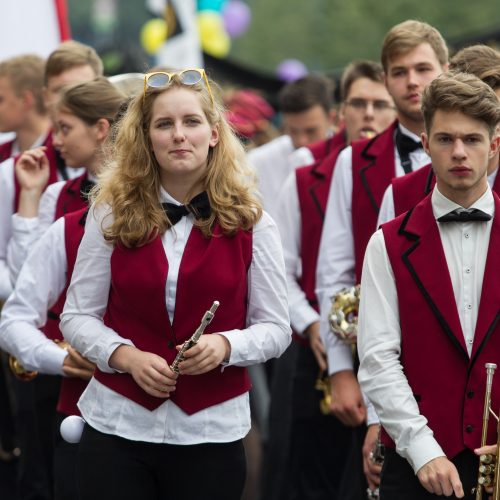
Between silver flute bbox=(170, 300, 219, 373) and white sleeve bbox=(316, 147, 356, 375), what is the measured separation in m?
1.56

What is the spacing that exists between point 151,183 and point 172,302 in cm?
52

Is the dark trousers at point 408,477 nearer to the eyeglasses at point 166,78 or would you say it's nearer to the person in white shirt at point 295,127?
the eyeglasses at point 166,78

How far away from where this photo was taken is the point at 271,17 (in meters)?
47.6

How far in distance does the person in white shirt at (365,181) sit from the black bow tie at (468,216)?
1351 millimetres

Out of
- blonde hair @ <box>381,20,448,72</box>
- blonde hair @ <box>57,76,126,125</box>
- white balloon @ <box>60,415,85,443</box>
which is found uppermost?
blonde hair @ <box>381,20,448,72</box>

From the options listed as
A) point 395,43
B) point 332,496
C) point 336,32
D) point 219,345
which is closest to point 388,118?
point 395,43

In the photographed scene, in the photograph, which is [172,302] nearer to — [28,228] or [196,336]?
[196,336]

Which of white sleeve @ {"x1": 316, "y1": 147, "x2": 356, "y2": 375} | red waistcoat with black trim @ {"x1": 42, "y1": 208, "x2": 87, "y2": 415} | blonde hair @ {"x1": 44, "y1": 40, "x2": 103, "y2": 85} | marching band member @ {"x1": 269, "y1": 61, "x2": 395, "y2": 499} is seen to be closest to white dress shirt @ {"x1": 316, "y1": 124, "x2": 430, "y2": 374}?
white sleeve @ {"x1": 316, "y1": 147, "x2": 356, "y2": 375}

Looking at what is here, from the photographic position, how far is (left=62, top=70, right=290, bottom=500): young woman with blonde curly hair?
17.4ft

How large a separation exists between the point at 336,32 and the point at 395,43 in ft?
122

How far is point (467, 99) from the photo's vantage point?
5.23 metres

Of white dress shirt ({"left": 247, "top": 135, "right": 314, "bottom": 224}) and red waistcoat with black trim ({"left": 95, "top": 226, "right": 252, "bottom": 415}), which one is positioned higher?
white dress shirt ({"left": 247, "top": 135, "right": 314, "bottom": 224})

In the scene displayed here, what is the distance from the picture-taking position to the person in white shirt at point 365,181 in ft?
21.8

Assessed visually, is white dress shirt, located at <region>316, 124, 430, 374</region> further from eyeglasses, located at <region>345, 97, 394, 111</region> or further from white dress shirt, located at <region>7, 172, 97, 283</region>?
eyeglasses, located at <region>345, 97, 394, 111</region>
